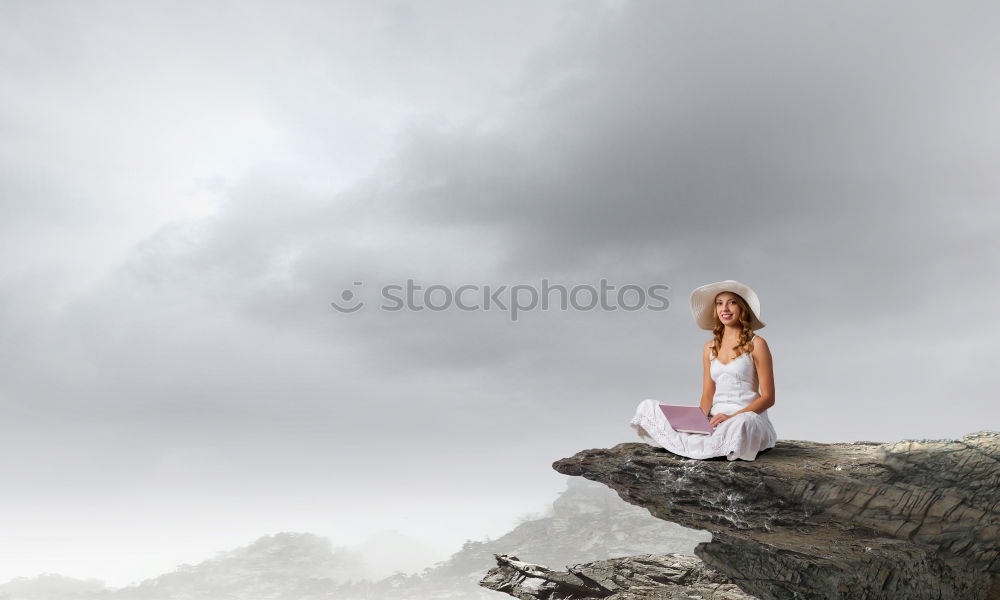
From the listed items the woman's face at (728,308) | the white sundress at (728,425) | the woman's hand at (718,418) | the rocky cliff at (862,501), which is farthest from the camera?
the woman's face at (728,308)

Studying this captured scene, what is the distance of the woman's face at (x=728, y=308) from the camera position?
30.6 ft

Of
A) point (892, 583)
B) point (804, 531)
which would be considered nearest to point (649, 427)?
point (804, 531)

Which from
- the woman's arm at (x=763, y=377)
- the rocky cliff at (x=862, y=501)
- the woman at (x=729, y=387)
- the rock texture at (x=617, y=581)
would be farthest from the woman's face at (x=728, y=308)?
the rock texture at (x=617, y=581)

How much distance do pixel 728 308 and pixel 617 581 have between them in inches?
356

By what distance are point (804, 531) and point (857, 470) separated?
120 cm

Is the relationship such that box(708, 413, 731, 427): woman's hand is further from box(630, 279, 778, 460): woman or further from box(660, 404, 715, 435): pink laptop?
box(660, 404, 715, 435): pink laptop

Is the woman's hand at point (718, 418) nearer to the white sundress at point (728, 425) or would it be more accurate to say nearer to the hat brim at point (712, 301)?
the white sundress at point (728, 425)

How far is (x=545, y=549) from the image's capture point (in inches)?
3418

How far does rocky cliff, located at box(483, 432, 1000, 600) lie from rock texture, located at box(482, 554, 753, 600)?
212 inches

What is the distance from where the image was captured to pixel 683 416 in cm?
927

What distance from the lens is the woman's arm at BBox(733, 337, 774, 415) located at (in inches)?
348

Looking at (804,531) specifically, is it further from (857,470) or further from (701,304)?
(701,304)

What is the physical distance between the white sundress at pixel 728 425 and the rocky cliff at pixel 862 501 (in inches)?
8.8

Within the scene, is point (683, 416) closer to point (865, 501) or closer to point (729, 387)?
point (729, 387)
